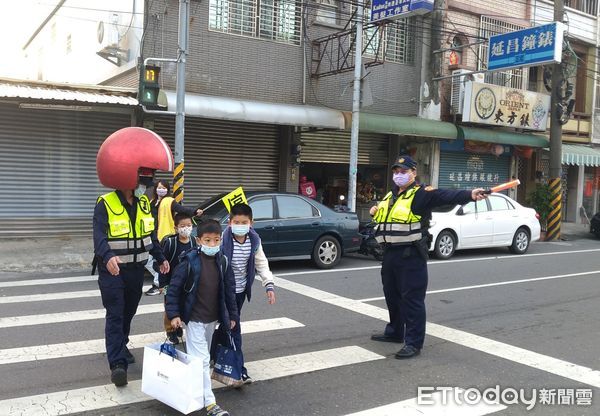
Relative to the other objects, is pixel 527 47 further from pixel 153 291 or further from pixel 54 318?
pixel 54 318

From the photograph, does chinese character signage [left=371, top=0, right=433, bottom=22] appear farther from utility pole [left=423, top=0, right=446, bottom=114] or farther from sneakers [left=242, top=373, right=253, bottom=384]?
sneakers [left=242, top=373, right=253, bottom=384]

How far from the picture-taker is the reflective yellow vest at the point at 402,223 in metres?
5.36

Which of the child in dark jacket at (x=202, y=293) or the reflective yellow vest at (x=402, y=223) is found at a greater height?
the reflective yellow vest at (x=402, y=223)

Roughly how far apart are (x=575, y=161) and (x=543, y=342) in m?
16.6

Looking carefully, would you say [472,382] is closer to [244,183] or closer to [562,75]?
[244,183]

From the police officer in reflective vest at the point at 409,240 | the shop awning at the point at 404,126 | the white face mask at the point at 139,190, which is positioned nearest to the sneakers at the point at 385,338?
the police officer in reflective vest at the point at 409,240

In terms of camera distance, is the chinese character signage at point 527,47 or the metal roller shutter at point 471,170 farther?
the metal roller shutter at point 471,170

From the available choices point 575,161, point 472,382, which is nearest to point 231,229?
point 472,382

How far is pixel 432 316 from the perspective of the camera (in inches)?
277

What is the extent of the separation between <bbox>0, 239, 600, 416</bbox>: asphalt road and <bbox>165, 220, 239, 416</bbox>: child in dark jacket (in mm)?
577

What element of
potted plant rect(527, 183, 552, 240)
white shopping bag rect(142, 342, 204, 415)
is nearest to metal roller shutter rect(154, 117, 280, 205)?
potted plant rect(527, 183, 552, 240)

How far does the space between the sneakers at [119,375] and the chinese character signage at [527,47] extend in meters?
13.6

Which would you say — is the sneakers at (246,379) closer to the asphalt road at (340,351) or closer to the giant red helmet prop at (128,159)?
the asphalt road at (340,351)

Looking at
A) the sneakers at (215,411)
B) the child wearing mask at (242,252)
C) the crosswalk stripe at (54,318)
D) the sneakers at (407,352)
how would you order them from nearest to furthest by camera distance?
1. the sneakers at (215,411)
2. the child wearing mask at (242,252)
3. the sneakers at (407,352)
4. the crosswalk stripe at (54,318)
